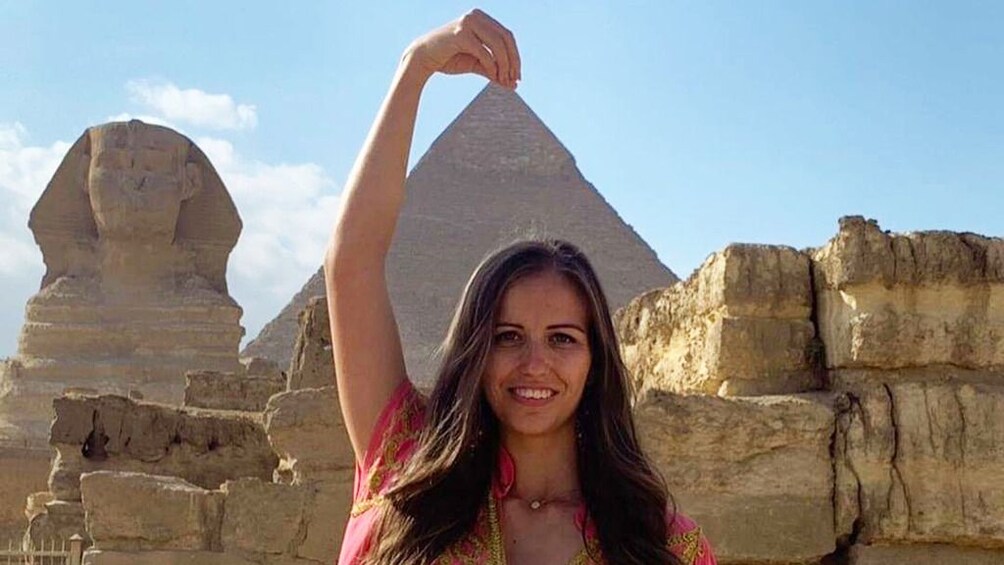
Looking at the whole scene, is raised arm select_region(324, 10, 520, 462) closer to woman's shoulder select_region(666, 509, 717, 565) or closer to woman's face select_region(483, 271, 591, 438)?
woman's face select_region(483, 271, 591, 438)

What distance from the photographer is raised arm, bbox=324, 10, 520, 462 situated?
2.00m

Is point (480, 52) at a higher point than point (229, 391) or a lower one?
higher

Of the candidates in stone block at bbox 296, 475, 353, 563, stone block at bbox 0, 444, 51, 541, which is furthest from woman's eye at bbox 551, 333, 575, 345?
stone block at bbox 0, 444, 51, 541

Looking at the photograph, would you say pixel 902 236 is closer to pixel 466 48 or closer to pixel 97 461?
pixel 466 48

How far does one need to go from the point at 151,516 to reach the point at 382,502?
2017mm

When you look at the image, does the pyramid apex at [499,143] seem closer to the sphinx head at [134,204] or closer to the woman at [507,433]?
the sphinx head at [134,204]

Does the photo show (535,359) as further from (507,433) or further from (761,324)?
(761,324)

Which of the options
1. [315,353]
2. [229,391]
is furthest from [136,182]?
[315,353]

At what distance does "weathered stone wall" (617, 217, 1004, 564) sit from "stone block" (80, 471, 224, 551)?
1.24 m

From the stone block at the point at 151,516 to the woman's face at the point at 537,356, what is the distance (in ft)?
6.48

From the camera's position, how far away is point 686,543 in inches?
75.0

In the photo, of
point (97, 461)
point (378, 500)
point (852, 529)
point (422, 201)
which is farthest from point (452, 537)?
point (422, 201)

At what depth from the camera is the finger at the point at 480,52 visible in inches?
81.7

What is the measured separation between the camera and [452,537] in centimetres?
186
